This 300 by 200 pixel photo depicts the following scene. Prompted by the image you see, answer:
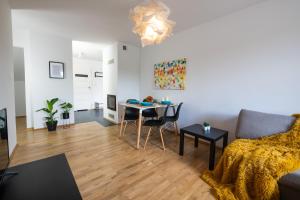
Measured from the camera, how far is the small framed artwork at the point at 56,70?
3508 mm

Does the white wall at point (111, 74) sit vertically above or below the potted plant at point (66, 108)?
above

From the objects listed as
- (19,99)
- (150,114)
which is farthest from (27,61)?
(150,114)

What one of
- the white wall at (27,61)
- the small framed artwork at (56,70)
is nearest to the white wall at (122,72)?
the small framed artwork at (56,70)

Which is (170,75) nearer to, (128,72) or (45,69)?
(128,72)

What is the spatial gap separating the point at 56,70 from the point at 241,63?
13.4 feet

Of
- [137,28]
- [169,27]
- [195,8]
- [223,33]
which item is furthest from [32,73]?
[223,33]

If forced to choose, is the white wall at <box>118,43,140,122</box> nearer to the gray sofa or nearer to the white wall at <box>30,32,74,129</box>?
the white wall at <box>30,32,74,129</box>

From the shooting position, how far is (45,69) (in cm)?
345

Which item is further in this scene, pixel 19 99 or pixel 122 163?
pixel 19 99

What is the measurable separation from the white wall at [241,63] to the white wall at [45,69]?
9.34 ft

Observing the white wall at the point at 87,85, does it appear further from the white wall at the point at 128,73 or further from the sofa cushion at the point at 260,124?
the sofa cushion at the point at 260,124

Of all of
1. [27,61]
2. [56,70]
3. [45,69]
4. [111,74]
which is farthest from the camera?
[111,74]

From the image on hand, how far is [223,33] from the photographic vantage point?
2471 millimetres

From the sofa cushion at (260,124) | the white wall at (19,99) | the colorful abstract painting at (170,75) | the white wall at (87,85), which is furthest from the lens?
the white wall at (87,85)
